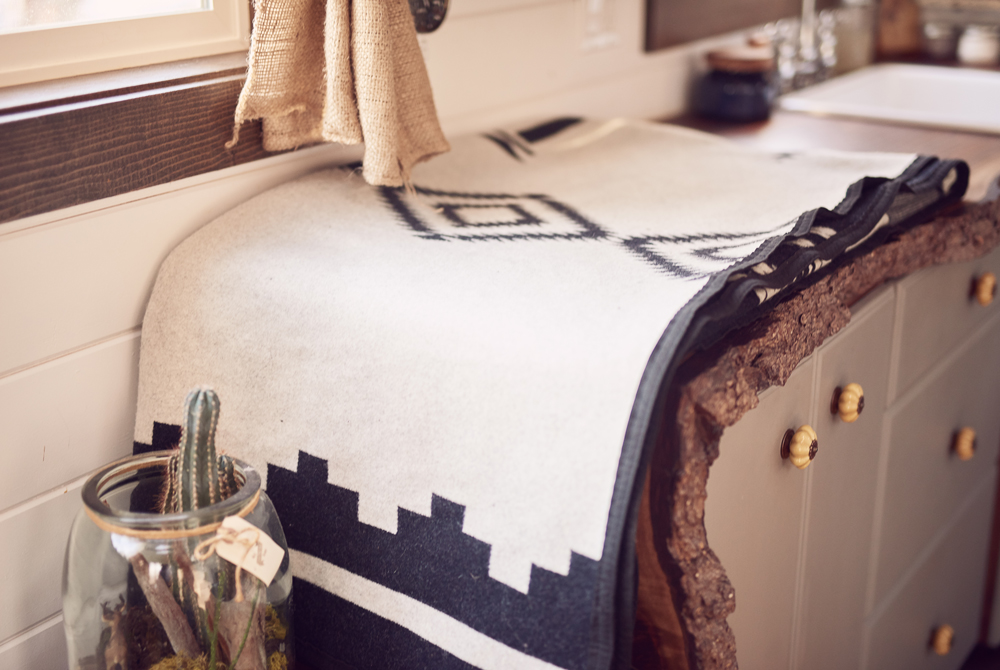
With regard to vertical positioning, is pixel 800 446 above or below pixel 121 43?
below

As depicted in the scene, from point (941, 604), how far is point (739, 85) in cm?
99

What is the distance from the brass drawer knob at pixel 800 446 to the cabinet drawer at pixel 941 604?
0.46 metres

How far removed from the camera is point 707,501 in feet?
2.64

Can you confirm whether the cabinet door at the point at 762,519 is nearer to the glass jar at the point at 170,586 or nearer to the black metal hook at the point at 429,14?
the glass jar at the point at 170,586

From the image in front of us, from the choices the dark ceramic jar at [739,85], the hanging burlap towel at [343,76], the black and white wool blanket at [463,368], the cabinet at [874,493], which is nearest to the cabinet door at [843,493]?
the cabinet at [874,493]

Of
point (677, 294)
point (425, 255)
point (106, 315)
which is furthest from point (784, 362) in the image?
point (106, 315)

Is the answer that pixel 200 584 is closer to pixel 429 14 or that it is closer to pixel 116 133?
pixel 116 133

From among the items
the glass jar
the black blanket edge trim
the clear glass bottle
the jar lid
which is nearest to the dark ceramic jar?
the jar lid

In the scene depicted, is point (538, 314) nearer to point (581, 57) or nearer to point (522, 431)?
point (522, 431)

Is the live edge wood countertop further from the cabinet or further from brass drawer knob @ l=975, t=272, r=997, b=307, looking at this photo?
brass drawer knob @ l=975, t=272, r=997, b=307

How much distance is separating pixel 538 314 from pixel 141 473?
397mm

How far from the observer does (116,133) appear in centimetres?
90

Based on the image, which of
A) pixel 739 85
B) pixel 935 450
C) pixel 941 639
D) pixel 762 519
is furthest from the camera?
pixel 739 85

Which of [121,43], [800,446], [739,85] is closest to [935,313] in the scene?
[800,446]
